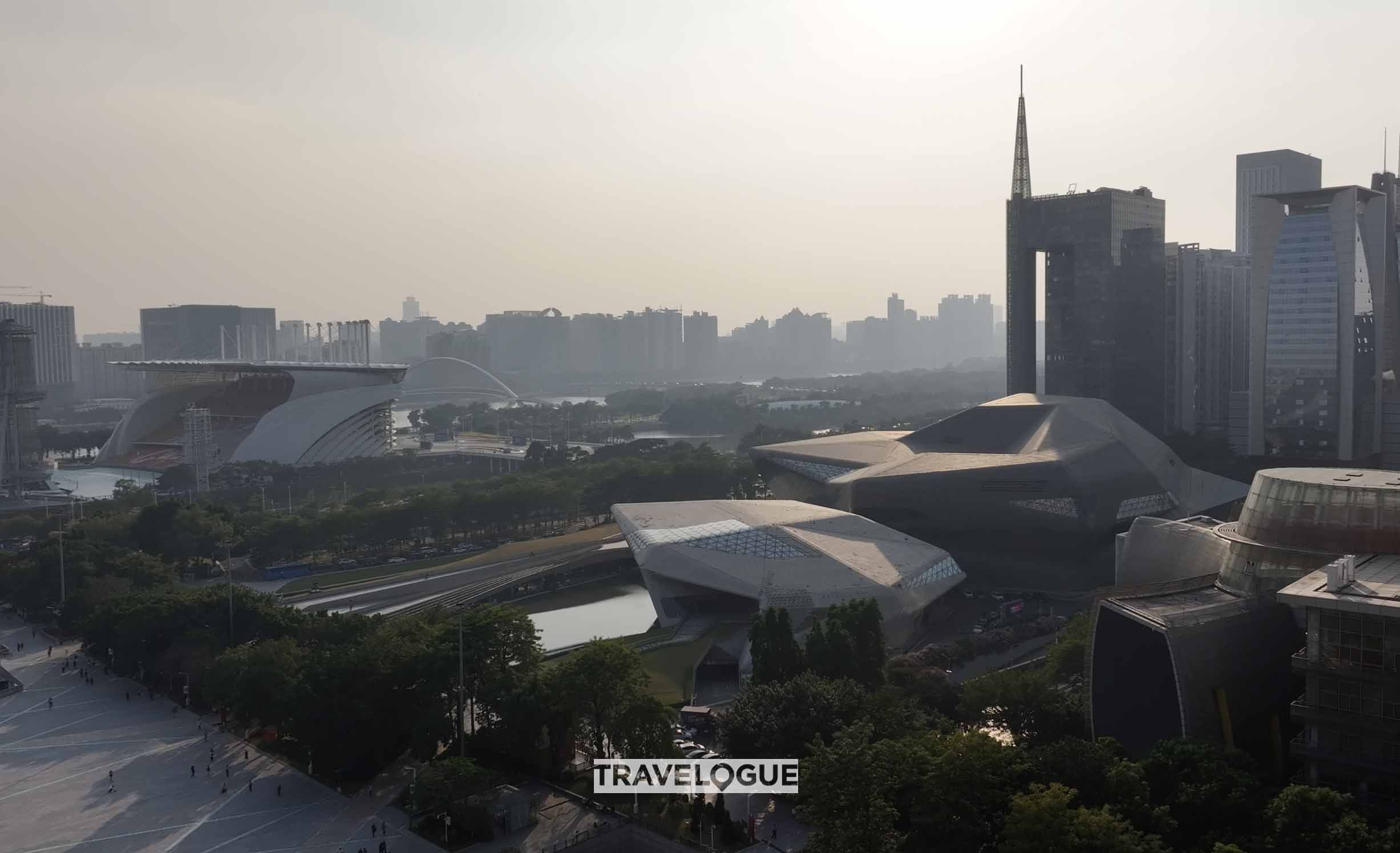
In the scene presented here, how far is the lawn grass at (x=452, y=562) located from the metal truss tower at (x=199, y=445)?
28571 millimetres

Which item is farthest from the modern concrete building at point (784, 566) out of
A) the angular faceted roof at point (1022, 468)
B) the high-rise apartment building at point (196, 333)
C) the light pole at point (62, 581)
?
the high-rise apartment building at point (196, 333)

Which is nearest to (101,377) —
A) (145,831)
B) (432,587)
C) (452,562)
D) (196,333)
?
(196,333)

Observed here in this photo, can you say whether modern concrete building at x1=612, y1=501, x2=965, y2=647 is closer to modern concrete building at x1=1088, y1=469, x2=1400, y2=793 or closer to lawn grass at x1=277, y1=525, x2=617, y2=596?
lawn grass at x1=277, y1=525, x2=617, y2=596

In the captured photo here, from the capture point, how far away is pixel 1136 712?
1013 inches

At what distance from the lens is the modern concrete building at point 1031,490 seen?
163ft

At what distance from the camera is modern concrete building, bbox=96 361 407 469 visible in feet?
Result: 300

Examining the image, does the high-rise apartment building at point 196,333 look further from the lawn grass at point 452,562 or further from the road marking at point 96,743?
the road marking at point 96,743

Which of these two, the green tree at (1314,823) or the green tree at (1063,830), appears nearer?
the green tree at (1314,823)

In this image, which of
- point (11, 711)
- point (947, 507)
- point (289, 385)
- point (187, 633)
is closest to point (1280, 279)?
point (947, 507)

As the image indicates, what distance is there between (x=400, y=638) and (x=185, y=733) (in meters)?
7.29

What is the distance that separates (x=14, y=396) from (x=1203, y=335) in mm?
87591

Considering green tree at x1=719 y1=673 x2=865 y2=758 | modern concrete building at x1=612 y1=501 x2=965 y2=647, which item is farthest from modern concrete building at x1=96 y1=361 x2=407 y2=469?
green tree at x1=719 y1=673 x2=865 y2=758

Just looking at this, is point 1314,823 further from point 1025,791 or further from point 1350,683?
point 1025,791

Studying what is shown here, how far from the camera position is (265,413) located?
324ft
